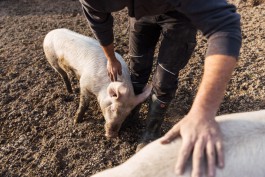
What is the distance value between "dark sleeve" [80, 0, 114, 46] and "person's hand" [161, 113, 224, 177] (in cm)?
123

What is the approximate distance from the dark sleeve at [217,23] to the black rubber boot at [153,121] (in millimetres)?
1249

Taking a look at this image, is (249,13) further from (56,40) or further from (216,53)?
(216,53)

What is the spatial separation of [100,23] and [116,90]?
2.19 ft

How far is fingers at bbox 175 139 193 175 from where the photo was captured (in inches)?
57.1

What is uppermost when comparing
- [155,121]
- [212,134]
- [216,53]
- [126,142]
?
[216,53]

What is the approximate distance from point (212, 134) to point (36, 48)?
A: 358cm

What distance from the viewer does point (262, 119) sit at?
5.41ft

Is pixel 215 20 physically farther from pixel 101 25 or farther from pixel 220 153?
pixel 101 25

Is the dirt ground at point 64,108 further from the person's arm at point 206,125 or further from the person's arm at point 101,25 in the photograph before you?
the person's arm at point 206,125

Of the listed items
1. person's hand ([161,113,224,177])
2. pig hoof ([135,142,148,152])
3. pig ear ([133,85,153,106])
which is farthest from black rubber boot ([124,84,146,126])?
person's hand ([161,113,224,177])

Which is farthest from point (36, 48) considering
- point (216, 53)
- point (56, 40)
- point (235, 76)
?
point (216, 53)

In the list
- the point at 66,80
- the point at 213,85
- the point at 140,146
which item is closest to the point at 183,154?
the point at 213,85

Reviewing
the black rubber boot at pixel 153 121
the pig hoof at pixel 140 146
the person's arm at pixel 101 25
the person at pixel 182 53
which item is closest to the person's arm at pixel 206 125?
the person at pixel 182 53

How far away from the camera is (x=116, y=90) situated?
10.1 ft
